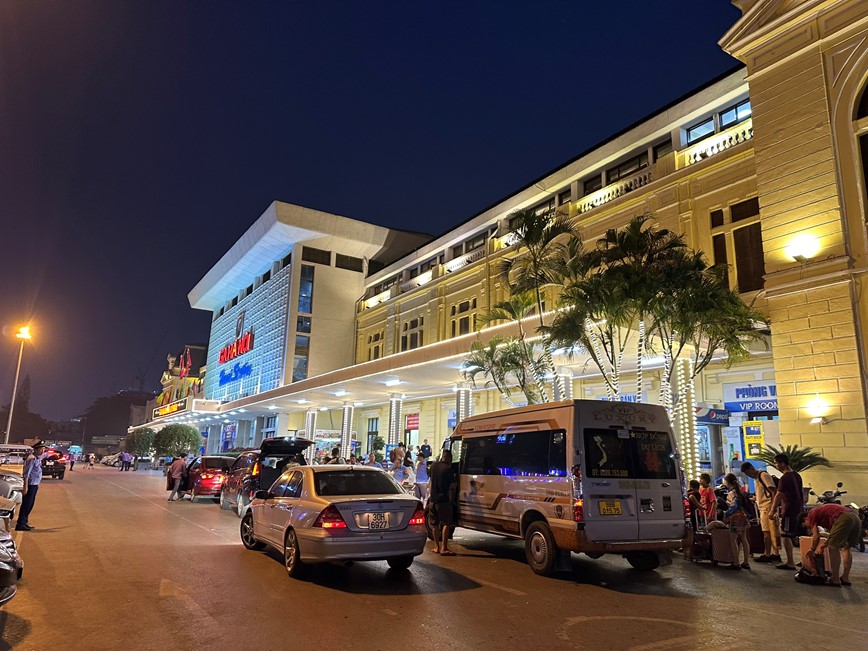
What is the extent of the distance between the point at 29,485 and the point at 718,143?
72.9 feet

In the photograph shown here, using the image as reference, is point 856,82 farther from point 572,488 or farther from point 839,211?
point 572,488

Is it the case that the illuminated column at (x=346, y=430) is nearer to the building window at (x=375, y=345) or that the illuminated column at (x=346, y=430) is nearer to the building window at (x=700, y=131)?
the building window at (x=375, y=345)

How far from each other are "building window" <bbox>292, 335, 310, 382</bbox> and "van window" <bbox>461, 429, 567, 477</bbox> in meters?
40.5

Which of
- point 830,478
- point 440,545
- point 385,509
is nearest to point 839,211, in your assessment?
point 830,478

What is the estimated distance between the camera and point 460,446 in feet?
38.5

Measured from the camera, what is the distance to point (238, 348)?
6106 cm

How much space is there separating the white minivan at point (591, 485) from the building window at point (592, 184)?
19.9 m

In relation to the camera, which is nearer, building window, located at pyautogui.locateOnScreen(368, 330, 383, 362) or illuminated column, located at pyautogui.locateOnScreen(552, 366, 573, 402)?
illuminated column, located at pyautogui.locateOnScreen(552, 366, 573, 402)

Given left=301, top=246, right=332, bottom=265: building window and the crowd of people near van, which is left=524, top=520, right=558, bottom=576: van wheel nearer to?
the crowd of people near van

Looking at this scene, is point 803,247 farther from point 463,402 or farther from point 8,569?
point 8,569

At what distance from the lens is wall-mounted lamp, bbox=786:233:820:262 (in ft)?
49.7

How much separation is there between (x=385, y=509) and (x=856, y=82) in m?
15.7

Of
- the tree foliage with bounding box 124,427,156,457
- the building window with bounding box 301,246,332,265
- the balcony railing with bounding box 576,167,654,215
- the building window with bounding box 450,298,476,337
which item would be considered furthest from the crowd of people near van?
the tree foliage with bounding box 124,427,156,457

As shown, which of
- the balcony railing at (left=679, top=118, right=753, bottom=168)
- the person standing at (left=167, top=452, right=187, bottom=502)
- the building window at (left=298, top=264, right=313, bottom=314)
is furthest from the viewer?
the building window at (left=298, top=264, right=313, bottom=314)
